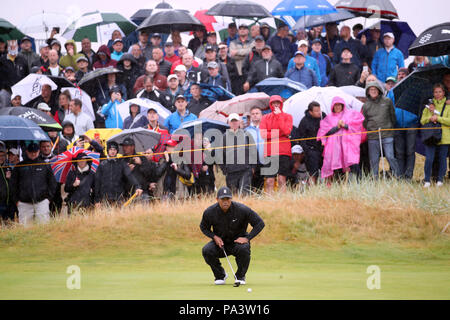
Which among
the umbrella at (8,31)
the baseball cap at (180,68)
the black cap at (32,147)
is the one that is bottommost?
the black cap at (32,147)

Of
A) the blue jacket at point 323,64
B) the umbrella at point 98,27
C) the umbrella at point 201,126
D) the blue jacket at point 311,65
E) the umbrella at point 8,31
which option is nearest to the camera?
the umbrella at point 201,126

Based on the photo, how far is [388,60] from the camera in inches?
830

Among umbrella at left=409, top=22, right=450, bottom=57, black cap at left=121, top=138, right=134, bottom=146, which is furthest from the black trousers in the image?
umbrella at left=409, top=22, right=450, bottom=57

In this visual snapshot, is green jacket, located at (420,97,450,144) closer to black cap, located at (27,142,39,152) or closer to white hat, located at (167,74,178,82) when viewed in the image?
white hat, located at (167,74,178,82)

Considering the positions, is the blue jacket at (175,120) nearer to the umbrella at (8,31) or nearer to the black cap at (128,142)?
the black cap at (128,142)

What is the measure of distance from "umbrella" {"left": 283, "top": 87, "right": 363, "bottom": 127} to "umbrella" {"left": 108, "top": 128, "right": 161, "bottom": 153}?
289 cm

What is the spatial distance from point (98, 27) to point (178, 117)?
7.40m

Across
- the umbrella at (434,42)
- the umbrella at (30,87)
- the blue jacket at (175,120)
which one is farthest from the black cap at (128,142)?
the umbrella at (434,42)

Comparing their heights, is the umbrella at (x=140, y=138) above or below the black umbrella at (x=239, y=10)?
below

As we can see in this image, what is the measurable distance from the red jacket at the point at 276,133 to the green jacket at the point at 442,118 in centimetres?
272

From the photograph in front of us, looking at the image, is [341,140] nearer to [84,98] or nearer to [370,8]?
[370,8]

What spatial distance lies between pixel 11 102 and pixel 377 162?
27.2 feet

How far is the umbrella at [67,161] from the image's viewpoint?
17.8 metres

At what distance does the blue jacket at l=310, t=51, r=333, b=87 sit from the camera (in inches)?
845
